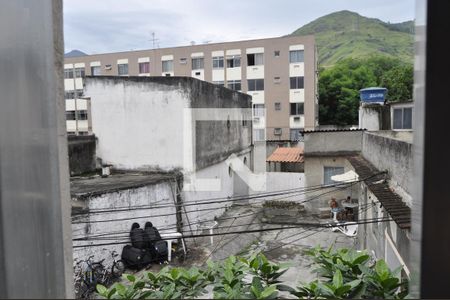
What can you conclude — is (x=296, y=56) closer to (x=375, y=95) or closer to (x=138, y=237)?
(x=375, y=95)

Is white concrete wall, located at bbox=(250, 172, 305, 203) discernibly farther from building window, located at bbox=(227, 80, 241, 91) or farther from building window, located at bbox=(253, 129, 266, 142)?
building window, located at bbox=(227, 80, 241, 91)

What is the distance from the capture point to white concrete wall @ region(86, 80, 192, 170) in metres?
11.9

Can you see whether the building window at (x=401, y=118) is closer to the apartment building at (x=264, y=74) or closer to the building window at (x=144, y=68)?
the apartment building at (x=264, y=74)

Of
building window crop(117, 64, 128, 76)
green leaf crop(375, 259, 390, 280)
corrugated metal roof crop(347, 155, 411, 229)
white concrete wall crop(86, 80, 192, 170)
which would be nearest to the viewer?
green leaf crop(375, 259, 390, 280)

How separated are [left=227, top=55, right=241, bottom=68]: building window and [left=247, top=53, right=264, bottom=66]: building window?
2.60 feet

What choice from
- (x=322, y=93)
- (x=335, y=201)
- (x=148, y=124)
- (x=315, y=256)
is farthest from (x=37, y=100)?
(x=322, y=93)

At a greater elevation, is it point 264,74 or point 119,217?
point 264,74

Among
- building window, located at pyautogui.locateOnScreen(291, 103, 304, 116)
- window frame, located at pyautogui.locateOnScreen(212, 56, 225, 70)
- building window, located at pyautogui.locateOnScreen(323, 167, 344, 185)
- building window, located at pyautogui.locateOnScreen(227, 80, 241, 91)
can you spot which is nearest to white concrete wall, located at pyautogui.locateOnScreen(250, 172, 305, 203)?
building window, located at pyautogui.locateOnScreen(323, 167, 344, 185)

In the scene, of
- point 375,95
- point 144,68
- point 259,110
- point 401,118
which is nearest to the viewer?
point 401,118

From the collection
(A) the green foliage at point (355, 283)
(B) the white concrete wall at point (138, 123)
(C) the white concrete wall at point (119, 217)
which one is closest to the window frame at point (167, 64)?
(B) the white concrete wall at point (138, 123)

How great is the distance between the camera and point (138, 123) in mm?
12250

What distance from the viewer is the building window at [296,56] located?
1006 inches

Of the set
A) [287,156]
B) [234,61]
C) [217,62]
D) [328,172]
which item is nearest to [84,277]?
[328,172]

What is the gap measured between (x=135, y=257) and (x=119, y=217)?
3.80ft
